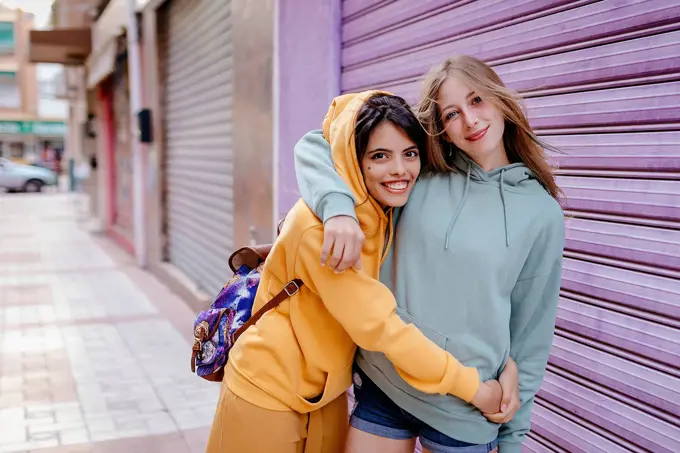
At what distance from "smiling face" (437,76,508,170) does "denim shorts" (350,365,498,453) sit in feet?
2.37

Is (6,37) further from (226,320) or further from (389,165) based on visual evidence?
(389,165)

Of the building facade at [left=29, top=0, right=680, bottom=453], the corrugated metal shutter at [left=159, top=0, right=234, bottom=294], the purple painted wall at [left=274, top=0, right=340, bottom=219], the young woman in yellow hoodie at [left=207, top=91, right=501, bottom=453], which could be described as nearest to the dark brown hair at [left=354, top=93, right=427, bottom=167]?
the young woman in yellow hoodie at [left=207, top=91, right=501, bottom=453]

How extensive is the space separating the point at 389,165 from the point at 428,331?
439 mm

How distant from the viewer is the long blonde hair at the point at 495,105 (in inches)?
66.9

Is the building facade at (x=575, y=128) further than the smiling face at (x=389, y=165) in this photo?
Yes

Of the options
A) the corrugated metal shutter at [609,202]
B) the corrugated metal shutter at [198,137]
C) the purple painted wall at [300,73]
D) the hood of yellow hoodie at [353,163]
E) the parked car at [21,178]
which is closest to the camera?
the hood of yellow hoodie at [353,163]

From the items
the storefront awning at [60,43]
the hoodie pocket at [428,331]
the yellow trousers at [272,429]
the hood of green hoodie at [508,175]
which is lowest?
the yellow trousers at [272,429]

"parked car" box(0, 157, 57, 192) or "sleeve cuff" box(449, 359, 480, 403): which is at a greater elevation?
"sleeve cuff" box(449, 359, 480, 403)

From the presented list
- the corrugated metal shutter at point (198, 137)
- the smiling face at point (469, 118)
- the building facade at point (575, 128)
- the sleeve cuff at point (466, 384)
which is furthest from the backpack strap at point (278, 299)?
the corrugated metal shutter at point (198, 137)

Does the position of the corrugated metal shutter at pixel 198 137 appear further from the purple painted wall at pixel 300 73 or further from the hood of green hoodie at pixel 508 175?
the hood of green hoodie at pixel 508 175

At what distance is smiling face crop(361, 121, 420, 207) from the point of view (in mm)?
1670

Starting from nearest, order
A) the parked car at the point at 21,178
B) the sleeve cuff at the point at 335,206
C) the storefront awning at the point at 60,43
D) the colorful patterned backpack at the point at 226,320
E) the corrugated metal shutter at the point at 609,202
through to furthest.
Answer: the sleeve cuff at the point at 335,206 < the colorful patterned backpack at the point at 226,320 < the corrugated metal shutter at the point at 609,202 < the storefront awning at the point at 60,43 < the parked car at the point at 21,178

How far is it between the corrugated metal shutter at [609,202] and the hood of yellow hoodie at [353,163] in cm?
→ 100

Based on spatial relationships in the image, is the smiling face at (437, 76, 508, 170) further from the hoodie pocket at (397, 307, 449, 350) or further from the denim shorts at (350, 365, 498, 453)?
the denim shorts at (350, 365, 498, 453)
